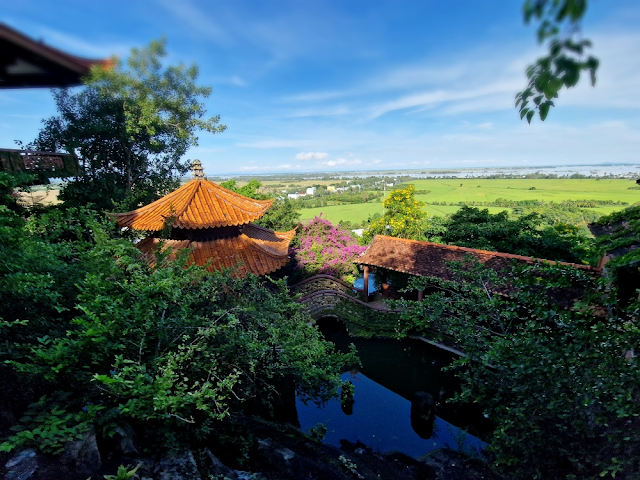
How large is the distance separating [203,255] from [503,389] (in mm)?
7296

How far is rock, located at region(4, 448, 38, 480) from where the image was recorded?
2791 millimetres

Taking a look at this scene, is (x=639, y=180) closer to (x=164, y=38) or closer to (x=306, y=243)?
(x=306, y=243)

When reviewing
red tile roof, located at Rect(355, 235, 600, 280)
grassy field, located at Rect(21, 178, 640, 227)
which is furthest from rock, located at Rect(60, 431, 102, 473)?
grassy field, located at Rect(21, 178, 640, 227)

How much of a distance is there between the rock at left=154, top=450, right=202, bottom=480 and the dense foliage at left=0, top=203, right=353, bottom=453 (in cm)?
18

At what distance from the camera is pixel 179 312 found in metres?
4.33

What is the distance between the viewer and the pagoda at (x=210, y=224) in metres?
7.91

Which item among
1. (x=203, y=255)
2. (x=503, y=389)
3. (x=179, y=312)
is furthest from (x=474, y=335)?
(x=203, y=255)

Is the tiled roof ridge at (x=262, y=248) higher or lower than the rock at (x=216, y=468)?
higher

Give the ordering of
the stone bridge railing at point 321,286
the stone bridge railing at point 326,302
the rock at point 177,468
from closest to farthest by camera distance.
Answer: the rock at point 177,468 → the stone bridge railing at point 326,302 → the stone bridge railing at point 321,286

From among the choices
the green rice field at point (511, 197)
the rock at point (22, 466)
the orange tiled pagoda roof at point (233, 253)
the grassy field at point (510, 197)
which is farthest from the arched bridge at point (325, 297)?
the green rice field at point (511, 197)

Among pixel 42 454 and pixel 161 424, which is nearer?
pixel 42 454

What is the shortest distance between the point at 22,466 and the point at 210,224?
18.0 ft

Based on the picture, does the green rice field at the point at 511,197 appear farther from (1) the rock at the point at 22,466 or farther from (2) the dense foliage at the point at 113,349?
(1) the rock at the point at 22,466

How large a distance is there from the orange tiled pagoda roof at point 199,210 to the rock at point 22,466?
16.5ft
